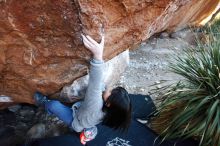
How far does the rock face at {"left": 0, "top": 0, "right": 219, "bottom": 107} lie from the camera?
2.79 m

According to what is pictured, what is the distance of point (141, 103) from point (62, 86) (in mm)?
1507

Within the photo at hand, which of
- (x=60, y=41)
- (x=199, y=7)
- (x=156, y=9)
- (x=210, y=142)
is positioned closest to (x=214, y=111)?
(x=210, y=142)

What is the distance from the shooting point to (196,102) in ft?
12.9

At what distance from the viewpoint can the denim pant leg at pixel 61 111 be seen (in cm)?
341

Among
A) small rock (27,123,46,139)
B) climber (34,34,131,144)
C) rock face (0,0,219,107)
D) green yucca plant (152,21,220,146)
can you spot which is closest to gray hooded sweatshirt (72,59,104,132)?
climber (34,34,131,144)

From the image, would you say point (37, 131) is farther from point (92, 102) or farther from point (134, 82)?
point (134, 82)

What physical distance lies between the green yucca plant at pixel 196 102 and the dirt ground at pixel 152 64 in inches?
18.1

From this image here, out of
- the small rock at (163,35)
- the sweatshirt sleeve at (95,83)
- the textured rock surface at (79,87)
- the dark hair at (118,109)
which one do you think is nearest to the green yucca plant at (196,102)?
the textured rock surface at (79,87)

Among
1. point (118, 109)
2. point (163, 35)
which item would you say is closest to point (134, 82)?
point (118, 109)

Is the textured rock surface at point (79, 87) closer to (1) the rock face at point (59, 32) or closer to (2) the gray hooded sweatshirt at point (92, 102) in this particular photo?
(1) the rock face at point (59, 32)

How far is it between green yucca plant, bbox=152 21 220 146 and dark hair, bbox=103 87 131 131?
1.04 meters

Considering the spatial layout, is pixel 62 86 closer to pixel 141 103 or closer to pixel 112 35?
pixel 112 35

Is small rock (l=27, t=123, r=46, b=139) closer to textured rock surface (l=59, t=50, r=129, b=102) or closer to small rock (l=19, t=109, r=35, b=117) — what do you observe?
small rock (l=19, t=109, r=35, b=117)

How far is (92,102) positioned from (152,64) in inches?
132
